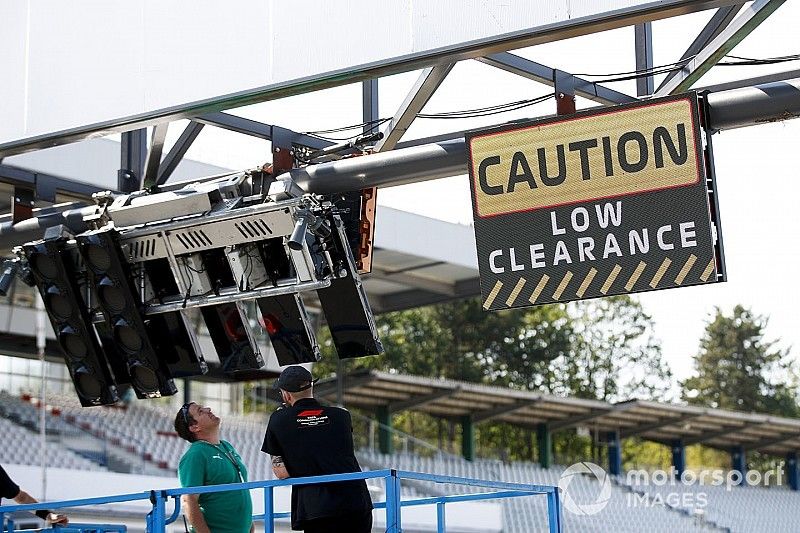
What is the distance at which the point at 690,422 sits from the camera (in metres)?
38.5

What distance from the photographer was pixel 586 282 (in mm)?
7773

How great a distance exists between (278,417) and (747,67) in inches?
180

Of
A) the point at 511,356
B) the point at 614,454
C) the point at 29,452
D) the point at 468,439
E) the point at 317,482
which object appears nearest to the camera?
the point at 317,482

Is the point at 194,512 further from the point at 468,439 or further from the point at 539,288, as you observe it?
the point at 468,439

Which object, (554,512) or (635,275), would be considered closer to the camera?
(635,275)

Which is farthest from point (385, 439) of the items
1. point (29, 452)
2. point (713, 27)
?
point (713, 27)

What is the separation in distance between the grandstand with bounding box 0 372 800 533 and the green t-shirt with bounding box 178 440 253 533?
15.7m

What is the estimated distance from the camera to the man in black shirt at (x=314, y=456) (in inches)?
285

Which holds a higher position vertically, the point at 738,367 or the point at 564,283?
the point at 738,367

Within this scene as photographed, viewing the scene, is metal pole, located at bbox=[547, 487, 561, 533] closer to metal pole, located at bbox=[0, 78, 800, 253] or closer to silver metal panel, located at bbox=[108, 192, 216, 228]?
metal pole, located at bbox=[0, 78, 800, 253]

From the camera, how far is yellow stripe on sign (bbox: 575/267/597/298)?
776cm

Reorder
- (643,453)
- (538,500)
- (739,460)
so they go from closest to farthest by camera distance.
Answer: (538,500) → (739,460) → (643,453)

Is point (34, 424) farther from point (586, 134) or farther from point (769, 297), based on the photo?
point (769, 297)

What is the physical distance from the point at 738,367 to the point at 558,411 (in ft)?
104
